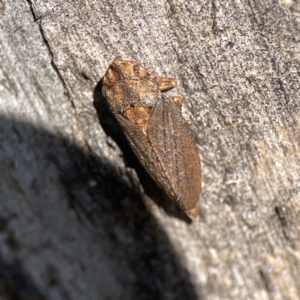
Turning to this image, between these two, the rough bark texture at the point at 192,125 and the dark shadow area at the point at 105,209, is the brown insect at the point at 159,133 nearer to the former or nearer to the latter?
the rough bark texture at the point at 192,125

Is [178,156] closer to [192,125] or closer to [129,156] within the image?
[192,125]

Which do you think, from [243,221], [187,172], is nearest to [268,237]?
[243,221]

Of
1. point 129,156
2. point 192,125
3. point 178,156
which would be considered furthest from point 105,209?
point 192,125

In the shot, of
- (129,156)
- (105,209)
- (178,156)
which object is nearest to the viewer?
(105,209)

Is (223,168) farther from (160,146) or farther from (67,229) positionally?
(67,229)

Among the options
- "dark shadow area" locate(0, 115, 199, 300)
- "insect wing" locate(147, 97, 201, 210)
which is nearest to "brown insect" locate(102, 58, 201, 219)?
"insect wing" locate(147, 97, 201, 210)

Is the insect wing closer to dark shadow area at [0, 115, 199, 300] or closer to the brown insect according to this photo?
the brown insect
